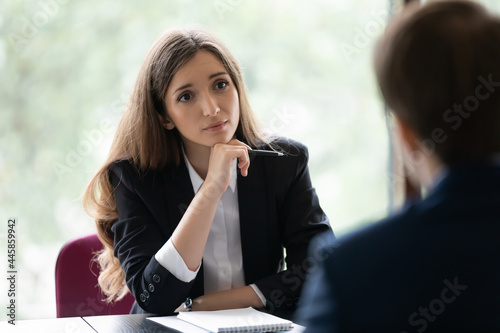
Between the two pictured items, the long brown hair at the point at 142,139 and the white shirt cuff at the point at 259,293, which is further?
the long brown hair at the point at 142,139

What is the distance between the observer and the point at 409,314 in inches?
32.1

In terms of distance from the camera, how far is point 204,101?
1975 millimetres

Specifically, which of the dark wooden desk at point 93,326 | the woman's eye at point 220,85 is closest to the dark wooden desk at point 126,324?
the dark wooden desk at point 93,326

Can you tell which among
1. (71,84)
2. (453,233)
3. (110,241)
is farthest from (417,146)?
(71,84)

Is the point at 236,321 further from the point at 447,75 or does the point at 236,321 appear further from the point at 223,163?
the point at 447,75

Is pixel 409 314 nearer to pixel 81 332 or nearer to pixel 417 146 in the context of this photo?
pixel 417 146

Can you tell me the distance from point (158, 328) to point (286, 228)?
2.04 feet

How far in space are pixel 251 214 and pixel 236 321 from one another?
1.78ft

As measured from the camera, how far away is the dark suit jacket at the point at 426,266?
800 mm

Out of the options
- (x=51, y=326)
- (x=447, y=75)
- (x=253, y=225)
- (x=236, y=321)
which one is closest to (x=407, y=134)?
(x=447, y=75)

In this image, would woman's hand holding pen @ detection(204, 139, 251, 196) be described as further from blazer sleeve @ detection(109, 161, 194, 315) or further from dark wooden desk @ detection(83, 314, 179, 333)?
dark wooden desk @ detection(83, 314, 179, 333)

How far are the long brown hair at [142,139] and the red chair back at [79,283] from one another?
0.03 meters

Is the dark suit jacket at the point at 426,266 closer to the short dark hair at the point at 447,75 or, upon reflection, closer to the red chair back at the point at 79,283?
the short dark hair at the point at 447,75

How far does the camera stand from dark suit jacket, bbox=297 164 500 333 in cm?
80
